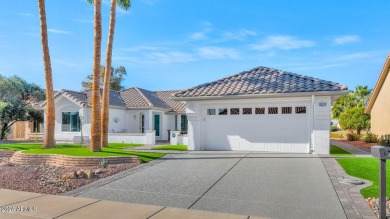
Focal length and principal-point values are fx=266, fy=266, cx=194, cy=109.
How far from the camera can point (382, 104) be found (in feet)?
73.8

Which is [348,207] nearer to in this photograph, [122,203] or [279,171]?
[279,171]

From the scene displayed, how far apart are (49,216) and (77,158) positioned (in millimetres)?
6259

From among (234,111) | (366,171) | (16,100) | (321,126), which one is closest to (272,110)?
(234,111)

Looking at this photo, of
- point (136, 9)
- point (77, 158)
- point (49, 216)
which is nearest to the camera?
point (49, 216)

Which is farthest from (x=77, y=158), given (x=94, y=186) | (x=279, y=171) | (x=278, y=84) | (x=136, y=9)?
(x=136, y=9)

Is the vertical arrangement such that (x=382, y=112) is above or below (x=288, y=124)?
above

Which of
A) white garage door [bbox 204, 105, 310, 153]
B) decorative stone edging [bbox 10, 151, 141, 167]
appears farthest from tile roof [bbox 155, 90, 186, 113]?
decorative stone edging [bbox 10, 151, 141, 167]

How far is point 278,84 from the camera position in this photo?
1488 centimetres

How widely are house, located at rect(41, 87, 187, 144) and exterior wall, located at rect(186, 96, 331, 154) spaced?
7694mm

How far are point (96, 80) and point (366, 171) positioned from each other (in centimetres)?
1256

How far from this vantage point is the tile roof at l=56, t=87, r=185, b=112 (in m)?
23.4

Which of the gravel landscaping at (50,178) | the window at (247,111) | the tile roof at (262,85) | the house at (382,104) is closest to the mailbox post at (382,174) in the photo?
the gravel landscaping at (50,178)

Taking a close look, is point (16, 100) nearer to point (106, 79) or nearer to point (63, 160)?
point (106, 79)

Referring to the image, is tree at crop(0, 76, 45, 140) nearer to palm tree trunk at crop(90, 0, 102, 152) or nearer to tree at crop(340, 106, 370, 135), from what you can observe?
palm tree trunk at crop(90, 0, 102, 152)
